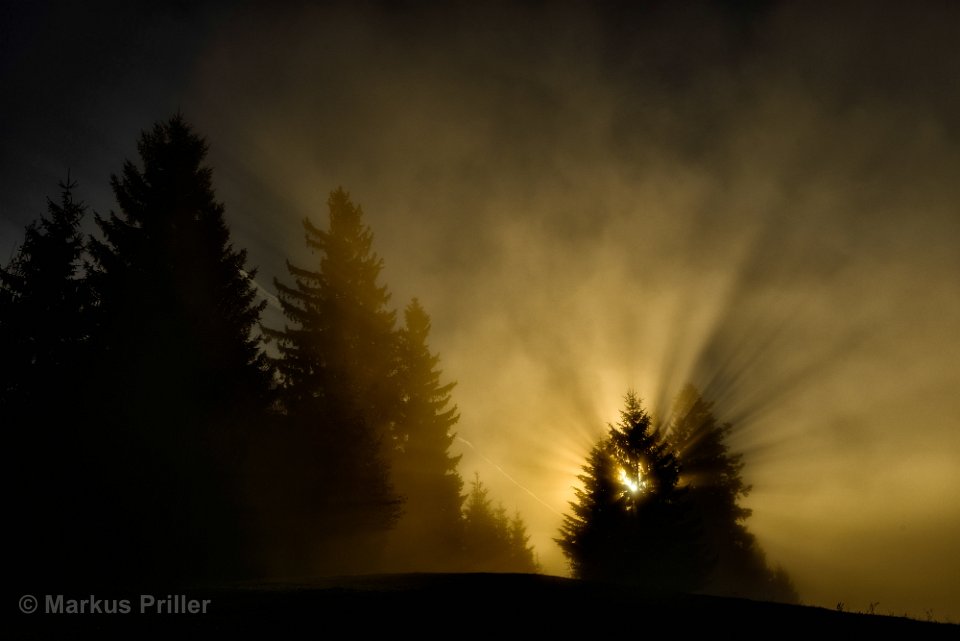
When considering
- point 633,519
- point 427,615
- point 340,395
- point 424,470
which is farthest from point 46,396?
point 633,519

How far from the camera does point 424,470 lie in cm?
2938

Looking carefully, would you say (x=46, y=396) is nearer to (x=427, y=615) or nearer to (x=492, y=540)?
(x=427, y=615)

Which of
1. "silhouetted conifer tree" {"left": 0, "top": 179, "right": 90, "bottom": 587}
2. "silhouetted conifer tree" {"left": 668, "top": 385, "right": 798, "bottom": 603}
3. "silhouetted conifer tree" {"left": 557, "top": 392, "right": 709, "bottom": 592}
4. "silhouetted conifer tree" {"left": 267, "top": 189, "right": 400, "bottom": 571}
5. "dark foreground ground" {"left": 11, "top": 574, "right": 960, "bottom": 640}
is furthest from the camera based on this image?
"silhouetted conifer tree" {"left": 668, "top": 385, "right": 798, "bottom": 603}

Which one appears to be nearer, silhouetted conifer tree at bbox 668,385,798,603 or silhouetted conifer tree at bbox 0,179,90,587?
silhouetted conifer tree at bbox 0,179,90,587

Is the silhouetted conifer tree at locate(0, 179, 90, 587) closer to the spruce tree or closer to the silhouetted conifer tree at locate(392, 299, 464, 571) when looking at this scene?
the spruce tree

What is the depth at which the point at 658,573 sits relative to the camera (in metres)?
22.8

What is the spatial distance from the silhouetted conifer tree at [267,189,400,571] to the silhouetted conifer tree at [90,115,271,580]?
3.19 m

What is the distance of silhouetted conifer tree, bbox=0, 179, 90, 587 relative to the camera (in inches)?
481

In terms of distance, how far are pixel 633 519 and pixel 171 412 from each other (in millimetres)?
19807

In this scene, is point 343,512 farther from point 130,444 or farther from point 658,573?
point 658,573

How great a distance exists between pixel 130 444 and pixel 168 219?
7.86 m

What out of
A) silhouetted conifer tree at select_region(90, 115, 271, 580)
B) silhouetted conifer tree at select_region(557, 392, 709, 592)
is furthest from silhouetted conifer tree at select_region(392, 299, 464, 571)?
silhouetted conifer tree at select_region(90, 115, 271, 580)

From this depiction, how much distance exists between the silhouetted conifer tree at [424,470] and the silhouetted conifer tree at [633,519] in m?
6.56

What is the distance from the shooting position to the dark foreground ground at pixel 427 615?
21.0 ft
